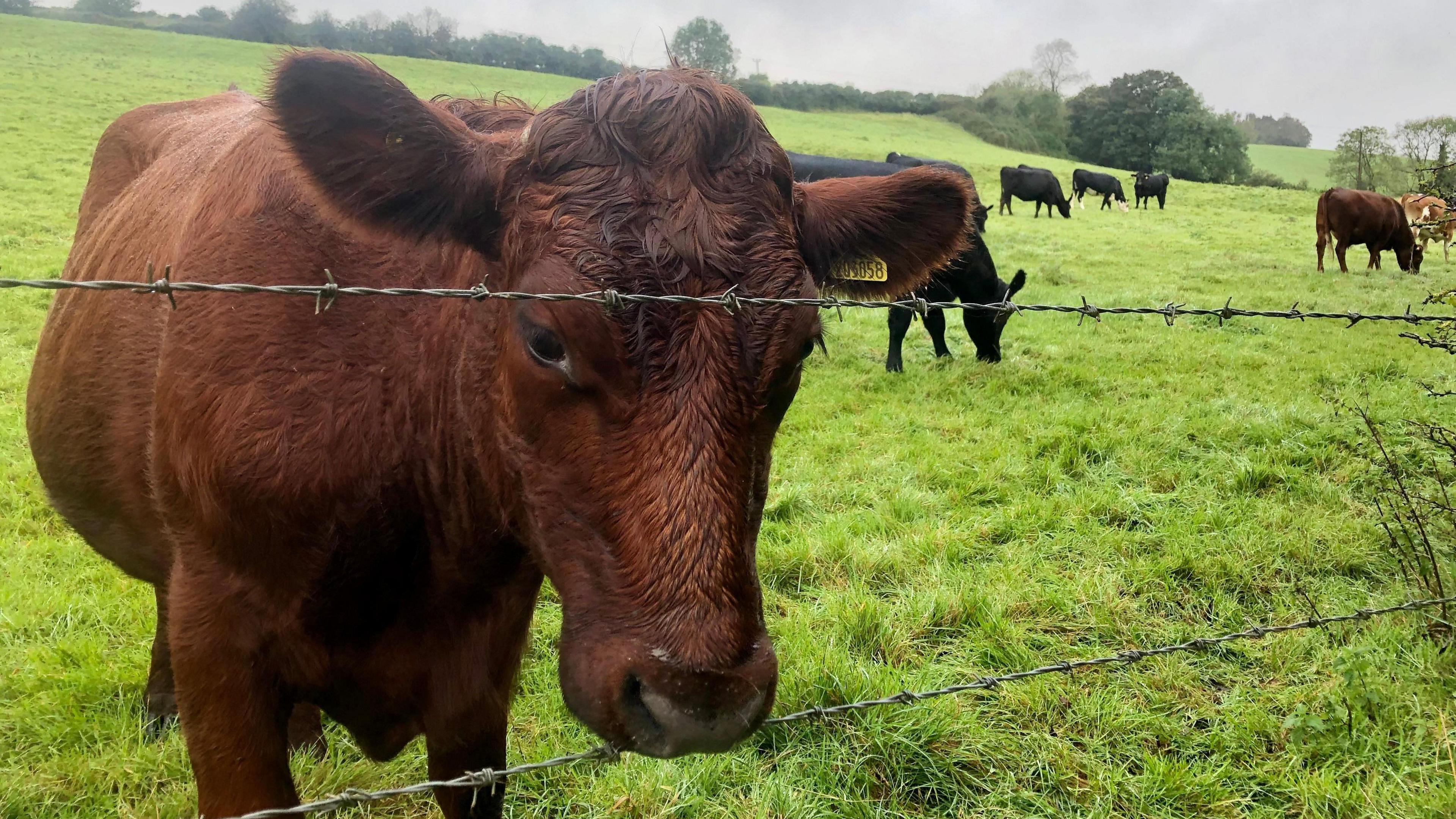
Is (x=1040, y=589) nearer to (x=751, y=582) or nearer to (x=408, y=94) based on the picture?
(x=751, y=582)

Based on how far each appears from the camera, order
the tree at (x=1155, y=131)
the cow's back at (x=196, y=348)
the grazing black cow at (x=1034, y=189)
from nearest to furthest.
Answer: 1. the cow's back at (x=196, y=348)
2. the grazing black cow at (x=1034, y=189)
3. the tree at (x=1155, y=131)

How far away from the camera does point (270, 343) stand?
187 cm

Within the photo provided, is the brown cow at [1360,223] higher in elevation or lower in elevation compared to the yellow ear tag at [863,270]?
higher

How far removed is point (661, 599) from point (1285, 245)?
25.6 m

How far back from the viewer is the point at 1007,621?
382 cm


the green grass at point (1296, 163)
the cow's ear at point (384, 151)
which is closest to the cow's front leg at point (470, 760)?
the cow's ear at point (384, 151)

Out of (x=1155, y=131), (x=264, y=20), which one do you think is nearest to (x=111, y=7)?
(x=264, y=20)

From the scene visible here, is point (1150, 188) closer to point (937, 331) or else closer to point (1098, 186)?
point (1098, 186)

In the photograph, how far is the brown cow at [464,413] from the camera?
1472 millimetres

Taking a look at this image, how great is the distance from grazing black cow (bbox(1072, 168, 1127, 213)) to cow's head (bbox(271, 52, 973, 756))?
38.9 meters

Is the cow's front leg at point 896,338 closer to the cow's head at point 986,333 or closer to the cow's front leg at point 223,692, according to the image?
the cow's head at point 986,333

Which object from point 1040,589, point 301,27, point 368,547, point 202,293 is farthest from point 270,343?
point 301,27

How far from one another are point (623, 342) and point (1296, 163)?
75.4 m

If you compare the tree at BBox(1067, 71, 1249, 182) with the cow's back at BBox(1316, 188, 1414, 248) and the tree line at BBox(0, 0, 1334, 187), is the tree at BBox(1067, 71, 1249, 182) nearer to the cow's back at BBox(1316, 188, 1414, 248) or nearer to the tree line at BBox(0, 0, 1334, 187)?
the tree line at BBox(0, 0, 1334, 187)
